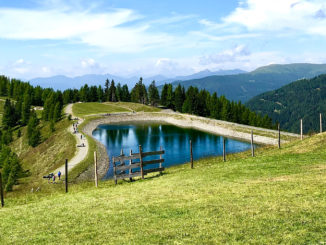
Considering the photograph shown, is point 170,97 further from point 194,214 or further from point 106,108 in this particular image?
point 194,214

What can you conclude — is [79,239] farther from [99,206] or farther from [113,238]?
[99,206]

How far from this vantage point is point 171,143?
8506 cm

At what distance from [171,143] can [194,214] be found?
235 ft

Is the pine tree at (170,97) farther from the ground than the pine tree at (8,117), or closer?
farther from the ground

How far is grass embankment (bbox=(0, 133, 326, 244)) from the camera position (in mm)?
10688

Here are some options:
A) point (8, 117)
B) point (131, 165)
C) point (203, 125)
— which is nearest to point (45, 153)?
point (203, 125)

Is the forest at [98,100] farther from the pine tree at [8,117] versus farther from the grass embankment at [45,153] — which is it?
the grass embankment at [45,153]

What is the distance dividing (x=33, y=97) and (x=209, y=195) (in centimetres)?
18407

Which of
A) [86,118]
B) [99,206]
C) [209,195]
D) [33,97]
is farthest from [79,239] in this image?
[33,97]

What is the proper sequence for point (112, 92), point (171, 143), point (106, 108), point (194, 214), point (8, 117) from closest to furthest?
point (194, 214)
point (171, 143)
point (8, 117)
point (106, 108)
point (112, 92)

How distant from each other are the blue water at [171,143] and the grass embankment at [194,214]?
31881 millimetres

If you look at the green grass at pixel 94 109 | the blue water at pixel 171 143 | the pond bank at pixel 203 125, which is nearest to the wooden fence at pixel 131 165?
the blue water at pixel 171 143

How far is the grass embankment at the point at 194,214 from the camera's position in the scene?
10.7 metres

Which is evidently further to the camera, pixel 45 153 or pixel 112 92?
pixel 112 92
